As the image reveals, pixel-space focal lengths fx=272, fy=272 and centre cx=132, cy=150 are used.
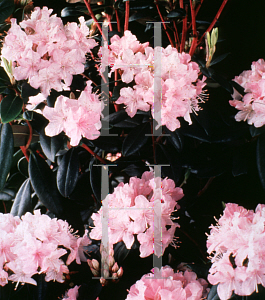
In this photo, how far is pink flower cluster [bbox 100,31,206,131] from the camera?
81cm

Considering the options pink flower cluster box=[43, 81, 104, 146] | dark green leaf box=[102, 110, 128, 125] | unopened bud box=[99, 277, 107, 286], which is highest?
pink flower cluster box=[43, 81, 104, 146]

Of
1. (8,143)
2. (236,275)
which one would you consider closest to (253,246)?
(236,275)

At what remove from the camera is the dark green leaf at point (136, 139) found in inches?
35.3

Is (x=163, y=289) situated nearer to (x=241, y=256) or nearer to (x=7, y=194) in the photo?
(x=241, y=256)

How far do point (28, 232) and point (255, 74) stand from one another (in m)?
0.91

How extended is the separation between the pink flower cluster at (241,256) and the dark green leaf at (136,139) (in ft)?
1.18

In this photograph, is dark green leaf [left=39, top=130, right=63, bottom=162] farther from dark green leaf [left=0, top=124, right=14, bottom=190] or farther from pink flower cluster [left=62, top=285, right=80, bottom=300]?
pink flower cluster [left=62, top=285, right=80, bottom=300]

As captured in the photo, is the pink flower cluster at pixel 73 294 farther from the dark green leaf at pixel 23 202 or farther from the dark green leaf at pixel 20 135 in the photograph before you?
the dark green leaf at pixel 20 135

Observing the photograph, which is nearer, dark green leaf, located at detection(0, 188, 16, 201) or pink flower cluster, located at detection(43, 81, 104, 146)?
pink flower cluster, located at detection(43, 81, 104, 146)

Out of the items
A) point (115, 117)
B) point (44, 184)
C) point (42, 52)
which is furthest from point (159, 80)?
point (44, 184)

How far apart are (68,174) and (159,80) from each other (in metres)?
0.43

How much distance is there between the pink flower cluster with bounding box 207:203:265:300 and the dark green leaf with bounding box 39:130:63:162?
1.83 ft

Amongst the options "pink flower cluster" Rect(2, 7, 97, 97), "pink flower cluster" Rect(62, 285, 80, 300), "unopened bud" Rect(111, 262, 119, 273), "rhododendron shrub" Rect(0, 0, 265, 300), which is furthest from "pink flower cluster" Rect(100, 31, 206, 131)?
"pink flower cluster" Rect(62, 285, 80, 300)

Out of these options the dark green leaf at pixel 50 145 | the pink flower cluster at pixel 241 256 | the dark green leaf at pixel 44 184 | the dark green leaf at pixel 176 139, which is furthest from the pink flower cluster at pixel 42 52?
the pink flower cluster at pixel 241 256
